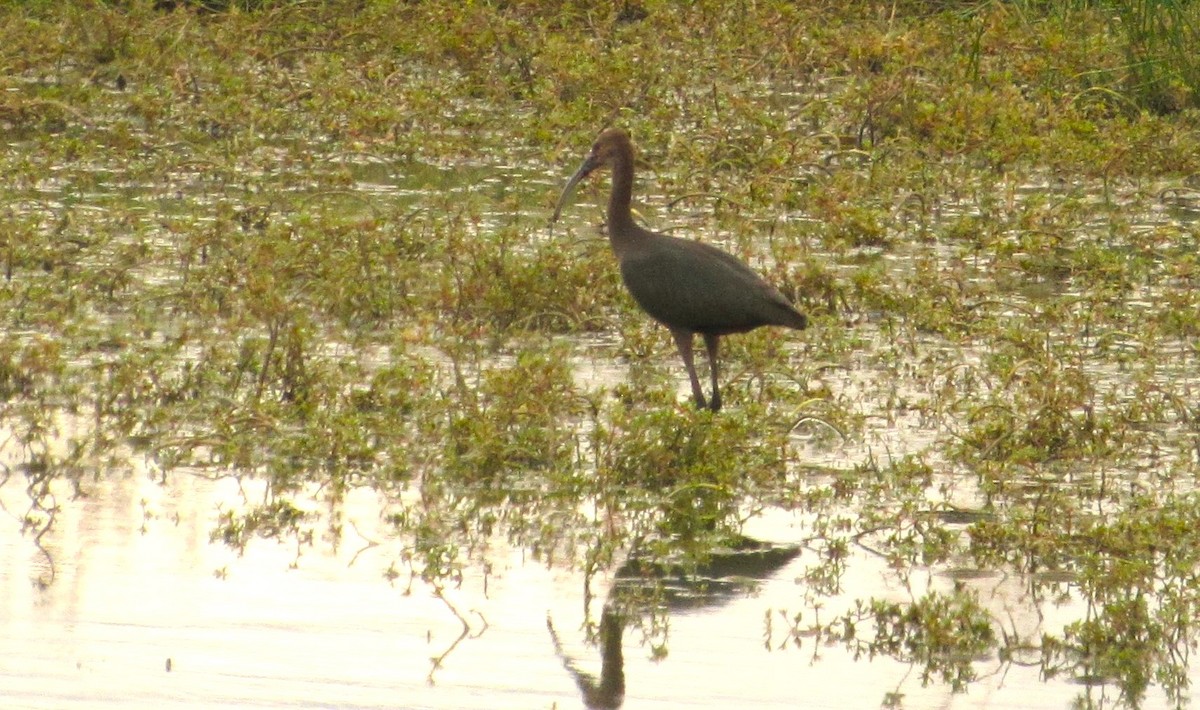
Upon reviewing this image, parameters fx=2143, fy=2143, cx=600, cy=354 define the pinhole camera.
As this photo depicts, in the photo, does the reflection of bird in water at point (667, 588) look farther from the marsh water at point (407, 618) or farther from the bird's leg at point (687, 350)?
the bird's leg at point (687, 350)

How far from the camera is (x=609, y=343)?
894 centimetres

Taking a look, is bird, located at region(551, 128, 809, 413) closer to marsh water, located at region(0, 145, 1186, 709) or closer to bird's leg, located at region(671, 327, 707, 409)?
bird's leg, located at region(671, 327, 707, 409)

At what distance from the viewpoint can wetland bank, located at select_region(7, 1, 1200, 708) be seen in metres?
5.85

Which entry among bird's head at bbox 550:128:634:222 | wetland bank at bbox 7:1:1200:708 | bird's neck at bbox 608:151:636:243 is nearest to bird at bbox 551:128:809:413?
bird's neck at bbox 608:151:636:243

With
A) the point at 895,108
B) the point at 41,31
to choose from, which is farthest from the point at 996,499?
the point at 41,31

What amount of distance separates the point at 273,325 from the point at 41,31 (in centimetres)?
678

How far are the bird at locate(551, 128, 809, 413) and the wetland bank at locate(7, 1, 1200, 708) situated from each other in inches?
10.8

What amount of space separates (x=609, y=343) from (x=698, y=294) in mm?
1073

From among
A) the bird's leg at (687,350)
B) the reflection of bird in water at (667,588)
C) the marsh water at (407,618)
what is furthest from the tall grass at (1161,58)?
the reflection of bird in water at (667,588)

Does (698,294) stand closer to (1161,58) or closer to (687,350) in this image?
(687,350)

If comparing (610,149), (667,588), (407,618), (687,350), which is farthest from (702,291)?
(407,618)

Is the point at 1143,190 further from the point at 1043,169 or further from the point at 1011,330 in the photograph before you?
the point at 1011,330

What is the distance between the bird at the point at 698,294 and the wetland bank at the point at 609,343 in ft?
0.90

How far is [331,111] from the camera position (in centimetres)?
1292
